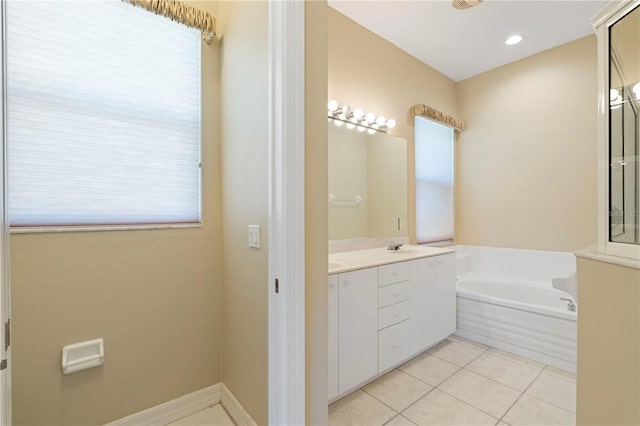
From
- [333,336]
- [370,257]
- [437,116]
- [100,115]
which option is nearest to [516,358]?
[370,257]

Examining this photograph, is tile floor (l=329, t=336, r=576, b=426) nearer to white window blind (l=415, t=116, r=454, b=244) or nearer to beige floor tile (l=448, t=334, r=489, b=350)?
beige floor tile (l=448, t=334, r=489, b=350)

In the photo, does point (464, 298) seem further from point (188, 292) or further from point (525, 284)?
point (188, 292)

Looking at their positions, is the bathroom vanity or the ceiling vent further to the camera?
the ceiling vent

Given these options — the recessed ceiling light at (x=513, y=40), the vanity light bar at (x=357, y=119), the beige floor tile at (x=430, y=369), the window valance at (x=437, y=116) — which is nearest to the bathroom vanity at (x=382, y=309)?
the beige floor tile at (x=430, y=369)

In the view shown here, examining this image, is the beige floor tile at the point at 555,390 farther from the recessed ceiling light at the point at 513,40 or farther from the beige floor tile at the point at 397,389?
the recessed ceiling light at the point at 513,40

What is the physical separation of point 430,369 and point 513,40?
123 inches

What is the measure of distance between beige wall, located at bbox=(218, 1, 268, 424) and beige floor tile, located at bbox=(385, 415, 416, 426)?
80 centimetres

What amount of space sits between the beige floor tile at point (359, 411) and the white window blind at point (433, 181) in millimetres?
1758

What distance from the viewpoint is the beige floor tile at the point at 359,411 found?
162 cm

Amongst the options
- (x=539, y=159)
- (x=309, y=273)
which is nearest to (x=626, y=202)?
(x=309, y=273)

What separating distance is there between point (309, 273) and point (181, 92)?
131 centimetres

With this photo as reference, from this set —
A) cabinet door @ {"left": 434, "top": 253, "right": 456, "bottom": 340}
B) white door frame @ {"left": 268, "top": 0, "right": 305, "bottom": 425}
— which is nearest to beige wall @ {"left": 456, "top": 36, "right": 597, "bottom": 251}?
cabinet door @ {"left": 434, "top": 253, "right": 456, "bottom": 340}

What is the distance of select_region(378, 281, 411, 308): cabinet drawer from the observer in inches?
75.5

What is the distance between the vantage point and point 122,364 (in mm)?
1432
